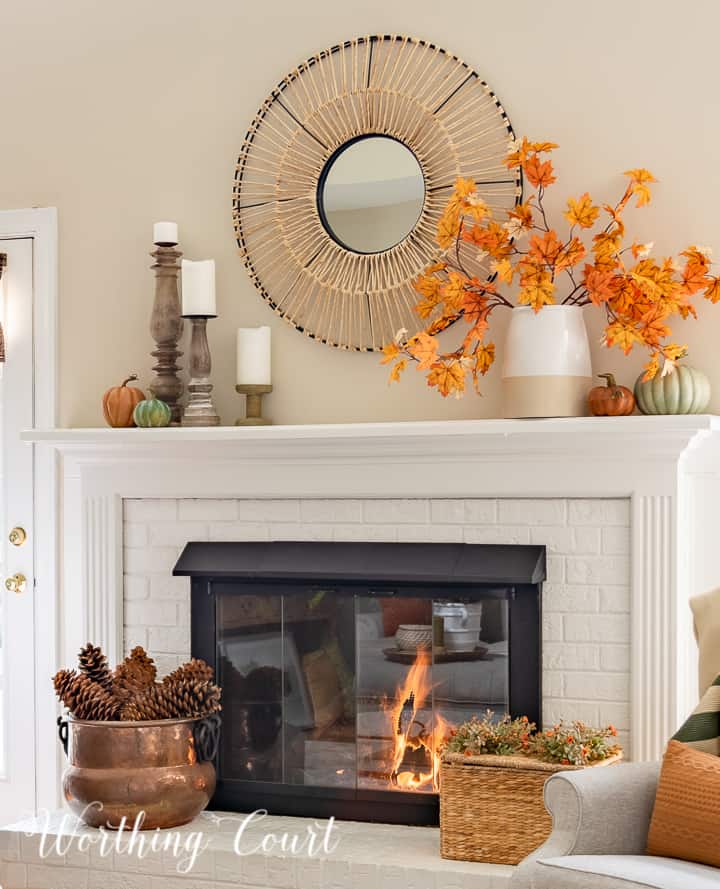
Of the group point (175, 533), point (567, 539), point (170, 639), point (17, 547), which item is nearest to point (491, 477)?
point (567, 539)

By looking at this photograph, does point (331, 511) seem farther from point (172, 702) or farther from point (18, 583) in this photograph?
point (18, 583)

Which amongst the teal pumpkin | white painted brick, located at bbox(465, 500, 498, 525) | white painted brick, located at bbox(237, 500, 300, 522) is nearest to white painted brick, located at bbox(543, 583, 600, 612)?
white painted brick, located at bbox(465, 500, 498, 525)

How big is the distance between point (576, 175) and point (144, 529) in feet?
5.32

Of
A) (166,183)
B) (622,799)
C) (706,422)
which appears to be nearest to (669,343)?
(706,422)

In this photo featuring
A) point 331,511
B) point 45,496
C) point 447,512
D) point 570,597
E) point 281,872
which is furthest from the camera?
point 45,496

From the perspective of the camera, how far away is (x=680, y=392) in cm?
307

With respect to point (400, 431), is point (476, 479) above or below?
below

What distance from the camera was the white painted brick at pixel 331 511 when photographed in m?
3.44

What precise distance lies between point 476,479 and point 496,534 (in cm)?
16

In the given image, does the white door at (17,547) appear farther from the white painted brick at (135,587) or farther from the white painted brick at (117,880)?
the white painted brick at (117,880)

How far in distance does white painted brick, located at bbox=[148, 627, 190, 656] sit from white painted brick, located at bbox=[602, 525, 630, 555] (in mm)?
1257

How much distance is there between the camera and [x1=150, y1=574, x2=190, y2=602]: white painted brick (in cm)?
360

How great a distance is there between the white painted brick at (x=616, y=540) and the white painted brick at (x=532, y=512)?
121mm

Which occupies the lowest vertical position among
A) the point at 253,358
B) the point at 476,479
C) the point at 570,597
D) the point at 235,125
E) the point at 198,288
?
the point at 570,597
